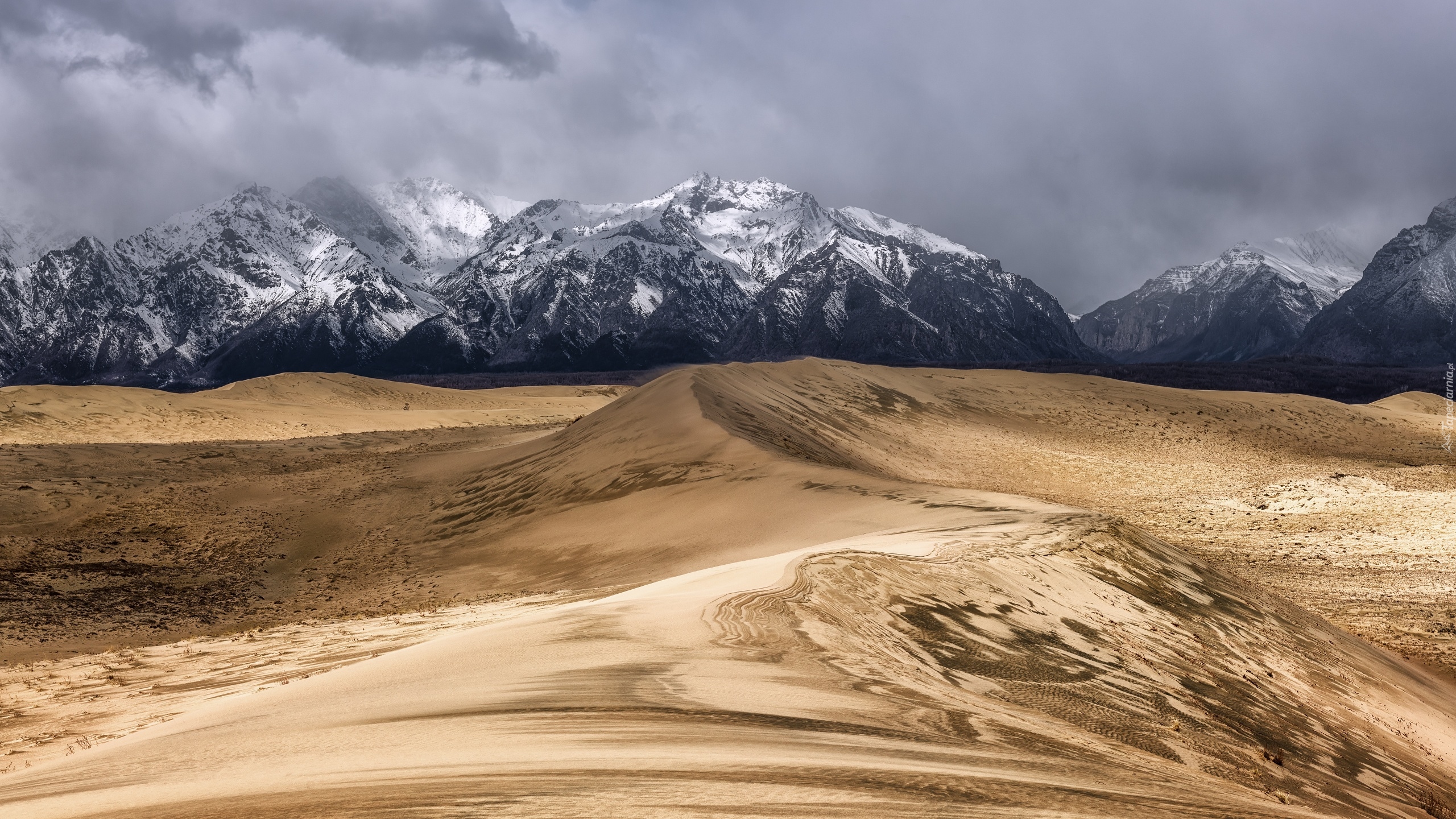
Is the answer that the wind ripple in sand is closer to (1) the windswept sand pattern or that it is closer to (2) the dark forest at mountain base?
(1) the windswept sand pattern

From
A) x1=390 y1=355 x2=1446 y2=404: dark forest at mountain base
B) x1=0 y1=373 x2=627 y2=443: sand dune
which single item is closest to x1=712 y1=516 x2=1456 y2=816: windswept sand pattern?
x1=0 y1=373 x2=627 y2=443: sand dune

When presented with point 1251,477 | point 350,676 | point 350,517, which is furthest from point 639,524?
point 1251,477

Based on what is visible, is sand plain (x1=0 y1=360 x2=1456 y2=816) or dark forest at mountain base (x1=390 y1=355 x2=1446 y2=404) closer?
sand plain (x1=0 y1=360 x2=1456 y2=816)

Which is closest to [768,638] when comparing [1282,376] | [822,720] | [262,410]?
[822,720]

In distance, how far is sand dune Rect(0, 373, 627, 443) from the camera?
1487 inches

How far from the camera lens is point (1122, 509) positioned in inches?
926

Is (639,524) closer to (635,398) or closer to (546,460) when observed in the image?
(546,460)

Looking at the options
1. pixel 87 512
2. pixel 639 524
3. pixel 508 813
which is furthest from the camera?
pixel 87 512

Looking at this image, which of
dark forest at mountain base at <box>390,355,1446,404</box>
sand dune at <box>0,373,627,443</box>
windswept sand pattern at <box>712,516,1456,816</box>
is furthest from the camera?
dark forest at mountain base at <box>390,355,1446,404</box>

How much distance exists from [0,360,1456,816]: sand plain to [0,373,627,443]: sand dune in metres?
13.4

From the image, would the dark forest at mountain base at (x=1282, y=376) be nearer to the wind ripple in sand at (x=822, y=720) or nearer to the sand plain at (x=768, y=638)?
the sand plain at (x=768, y=638)

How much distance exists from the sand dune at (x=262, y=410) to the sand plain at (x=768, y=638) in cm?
1336

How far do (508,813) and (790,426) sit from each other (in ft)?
72.9

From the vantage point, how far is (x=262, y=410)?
4638 cm
